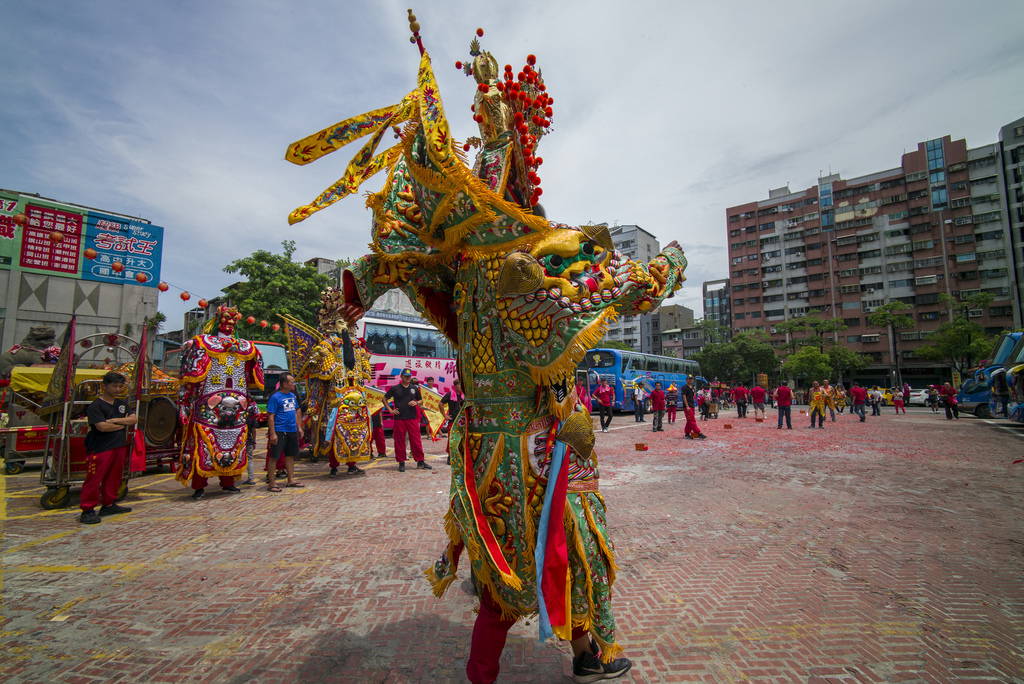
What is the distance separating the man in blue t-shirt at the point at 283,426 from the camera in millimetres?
6975

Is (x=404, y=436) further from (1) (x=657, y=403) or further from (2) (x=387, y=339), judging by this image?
(1) (x=657, y=403)

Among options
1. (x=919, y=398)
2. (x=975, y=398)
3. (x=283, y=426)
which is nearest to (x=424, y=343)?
(x=283, y=426)

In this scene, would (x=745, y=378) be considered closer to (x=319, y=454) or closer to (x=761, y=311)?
(x=761, y=311)

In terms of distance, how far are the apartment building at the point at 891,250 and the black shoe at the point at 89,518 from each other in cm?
6750

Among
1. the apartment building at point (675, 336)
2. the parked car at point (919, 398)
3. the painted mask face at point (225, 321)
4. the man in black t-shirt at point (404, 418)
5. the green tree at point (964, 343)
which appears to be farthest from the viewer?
the apartment building at point (675, 336)

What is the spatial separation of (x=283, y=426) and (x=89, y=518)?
94.9 inches

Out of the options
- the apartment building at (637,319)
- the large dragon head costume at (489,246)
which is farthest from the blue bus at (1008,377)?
the apartment building at (637,319)

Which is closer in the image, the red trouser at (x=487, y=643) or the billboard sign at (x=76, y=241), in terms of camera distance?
the red trouser at (x=487, y=643)

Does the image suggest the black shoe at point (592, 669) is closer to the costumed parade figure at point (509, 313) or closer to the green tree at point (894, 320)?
the costumed parade figure at point (509, 313)

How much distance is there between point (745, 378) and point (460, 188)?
55.6m

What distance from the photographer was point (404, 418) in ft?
28.7

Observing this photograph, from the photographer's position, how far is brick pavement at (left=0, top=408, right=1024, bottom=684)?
2.53 m

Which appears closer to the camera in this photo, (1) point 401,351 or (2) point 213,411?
(2) point 213,411

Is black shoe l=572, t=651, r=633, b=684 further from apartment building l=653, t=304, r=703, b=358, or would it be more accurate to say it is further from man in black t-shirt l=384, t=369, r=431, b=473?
apartment building l=653, t=304, r=703, b=358
